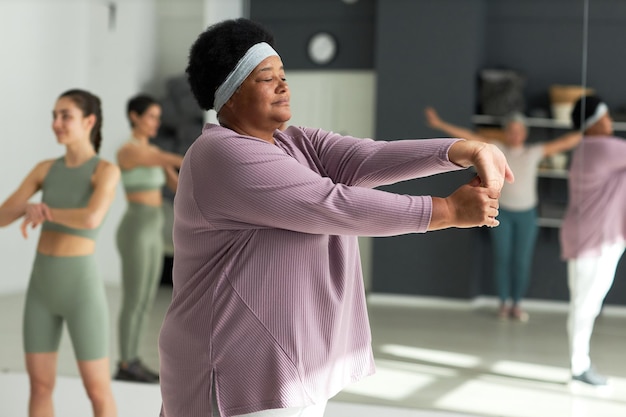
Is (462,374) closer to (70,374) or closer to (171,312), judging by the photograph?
(70,374)

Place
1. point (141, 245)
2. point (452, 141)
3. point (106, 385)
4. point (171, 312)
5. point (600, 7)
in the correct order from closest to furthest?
point (452, 141) < point (171, 312) < point (106, 385) < point (600, 7) < point (141, 245)

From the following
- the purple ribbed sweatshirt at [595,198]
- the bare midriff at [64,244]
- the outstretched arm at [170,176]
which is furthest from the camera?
the outstretched arm at [170,176]

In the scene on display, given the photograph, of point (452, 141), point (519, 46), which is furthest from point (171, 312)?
point (519, 46)

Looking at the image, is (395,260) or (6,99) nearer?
(395,260)

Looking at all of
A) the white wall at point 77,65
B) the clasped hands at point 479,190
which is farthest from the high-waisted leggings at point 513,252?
the clasped hands at point 479,190

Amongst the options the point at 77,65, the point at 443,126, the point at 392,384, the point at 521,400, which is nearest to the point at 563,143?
the point at 443,126

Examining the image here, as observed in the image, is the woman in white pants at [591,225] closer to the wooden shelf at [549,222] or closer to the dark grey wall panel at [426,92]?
the wooden shelf at [549,222]

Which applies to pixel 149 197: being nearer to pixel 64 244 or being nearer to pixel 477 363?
pixel 64 244

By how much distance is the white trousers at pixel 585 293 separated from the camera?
12.2 feet

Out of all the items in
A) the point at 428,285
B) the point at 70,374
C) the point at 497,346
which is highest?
the point at 428,285

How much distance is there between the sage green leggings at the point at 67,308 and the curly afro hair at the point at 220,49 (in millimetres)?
1720

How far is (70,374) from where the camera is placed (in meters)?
4.25

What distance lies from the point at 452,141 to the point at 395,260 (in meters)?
2.38

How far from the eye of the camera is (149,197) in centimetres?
405
